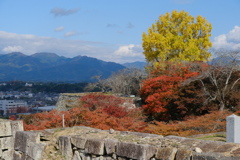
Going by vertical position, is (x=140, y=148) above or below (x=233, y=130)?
above

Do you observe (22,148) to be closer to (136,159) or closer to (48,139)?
(48,139)

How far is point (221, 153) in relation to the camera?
3.79 metres

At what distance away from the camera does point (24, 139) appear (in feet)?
20.9

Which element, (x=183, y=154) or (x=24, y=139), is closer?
(x=183, y=154)

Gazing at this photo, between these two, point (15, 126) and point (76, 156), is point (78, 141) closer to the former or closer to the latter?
point (76, 156)

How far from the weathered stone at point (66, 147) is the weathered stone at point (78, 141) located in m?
0.14

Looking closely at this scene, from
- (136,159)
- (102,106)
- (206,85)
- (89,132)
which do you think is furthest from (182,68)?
(136,159)

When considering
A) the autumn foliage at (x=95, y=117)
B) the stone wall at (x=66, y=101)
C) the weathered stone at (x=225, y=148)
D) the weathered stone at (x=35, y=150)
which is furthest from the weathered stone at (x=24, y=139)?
the stone wall at (x=66, y=101)

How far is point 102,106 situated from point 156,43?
9861mm

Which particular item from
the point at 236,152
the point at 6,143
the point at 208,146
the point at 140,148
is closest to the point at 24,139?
the point at 6,143

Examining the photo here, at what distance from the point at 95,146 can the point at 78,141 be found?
0.52m

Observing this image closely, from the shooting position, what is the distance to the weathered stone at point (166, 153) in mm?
3986

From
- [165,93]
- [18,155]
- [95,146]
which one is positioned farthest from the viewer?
[165,93]

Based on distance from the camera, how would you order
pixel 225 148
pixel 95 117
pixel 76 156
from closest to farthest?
pixel 225 148 < pixel 76 156 < pixel 95 117
